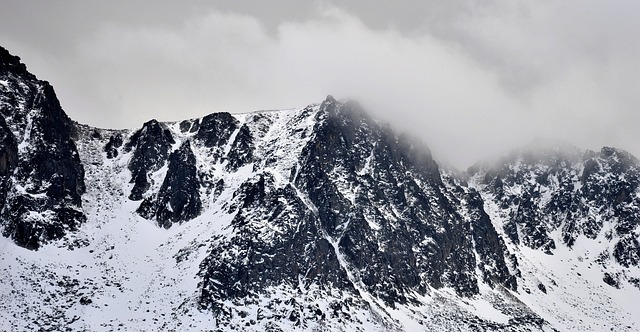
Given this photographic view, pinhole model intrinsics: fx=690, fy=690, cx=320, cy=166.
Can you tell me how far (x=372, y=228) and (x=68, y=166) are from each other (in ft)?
224

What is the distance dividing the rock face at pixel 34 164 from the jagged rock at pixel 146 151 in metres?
13.9

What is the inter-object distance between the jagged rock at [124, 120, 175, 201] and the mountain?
38 cm

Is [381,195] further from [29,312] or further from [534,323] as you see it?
[29,312]

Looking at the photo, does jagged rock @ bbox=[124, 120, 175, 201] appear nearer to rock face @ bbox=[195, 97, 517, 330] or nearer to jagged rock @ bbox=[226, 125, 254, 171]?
jagged rock @ bbox=[226, 125, 254, 171]

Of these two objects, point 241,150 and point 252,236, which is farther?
point 241,150

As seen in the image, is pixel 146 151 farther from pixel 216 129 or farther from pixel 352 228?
pixel 352 228

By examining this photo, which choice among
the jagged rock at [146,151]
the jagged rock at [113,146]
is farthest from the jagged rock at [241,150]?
the jagged rock at [113,146]

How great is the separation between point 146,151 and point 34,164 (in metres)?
33.9

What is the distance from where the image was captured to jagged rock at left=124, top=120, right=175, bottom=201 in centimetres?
16000

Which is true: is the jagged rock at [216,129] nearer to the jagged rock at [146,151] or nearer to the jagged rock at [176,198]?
the jagged rock at [146,151]

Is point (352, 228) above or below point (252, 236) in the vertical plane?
below

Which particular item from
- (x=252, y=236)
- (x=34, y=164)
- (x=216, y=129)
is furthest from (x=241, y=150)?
(x=34, y=164)

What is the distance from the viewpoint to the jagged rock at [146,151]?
525 ft

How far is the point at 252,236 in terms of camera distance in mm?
139750
